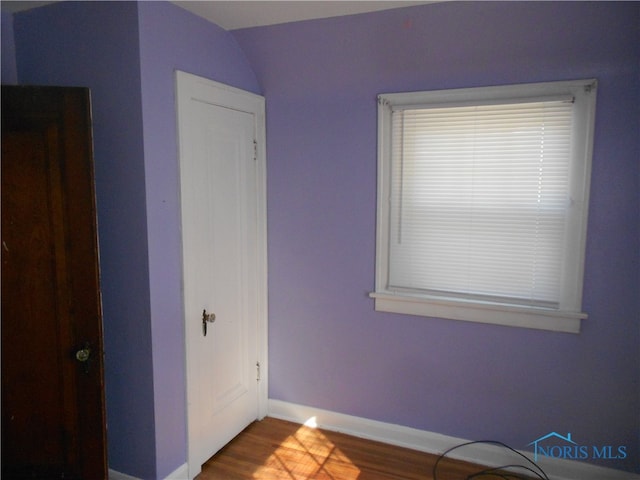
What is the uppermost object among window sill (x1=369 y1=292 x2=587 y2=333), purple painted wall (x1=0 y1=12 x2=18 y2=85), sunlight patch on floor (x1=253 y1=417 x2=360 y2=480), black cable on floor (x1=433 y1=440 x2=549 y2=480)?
purple painted wall (x1=0 y1=12 x2=18 y2=85)

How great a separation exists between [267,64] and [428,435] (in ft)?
7.89

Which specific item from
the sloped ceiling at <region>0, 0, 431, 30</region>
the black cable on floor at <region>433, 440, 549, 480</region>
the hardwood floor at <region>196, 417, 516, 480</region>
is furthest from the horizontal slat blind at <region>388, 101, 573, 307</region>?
the hardwood floor at <region>196, 417, 516, 480</region>

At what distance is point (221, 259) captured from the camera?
2.60 metres

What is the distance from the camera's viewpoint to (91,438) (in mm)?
2053

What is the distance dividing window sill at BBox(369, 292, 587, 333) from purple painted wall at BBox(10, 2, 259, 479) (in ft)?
3.96

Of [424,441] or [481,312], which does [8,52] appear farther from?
[424,441]

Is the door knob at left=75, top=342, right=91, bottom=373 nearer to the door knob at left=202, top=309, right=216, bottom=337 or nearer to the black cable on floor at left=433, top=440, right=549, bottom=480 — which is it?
the door knob at left=202, top=309, right=216, bottom=337

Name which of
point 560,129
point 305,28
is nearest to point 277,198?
point 305,28

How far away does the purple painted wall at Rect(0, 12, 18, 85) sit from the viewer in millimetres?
2281

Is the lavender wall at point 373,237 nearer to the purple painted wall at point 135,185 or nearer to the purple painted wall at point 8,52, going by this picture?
the purple painted wall at point 135,185

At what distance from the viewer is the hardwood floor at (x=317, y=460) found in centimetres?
247

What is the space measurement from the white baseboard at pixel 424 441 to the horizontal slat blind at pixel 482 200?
85 centimetres

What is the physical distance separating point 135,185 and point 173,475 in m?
1.47

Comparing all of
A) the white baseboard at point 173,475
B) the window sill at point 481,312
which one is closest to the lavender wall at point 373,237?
the window sill at point 481,312
